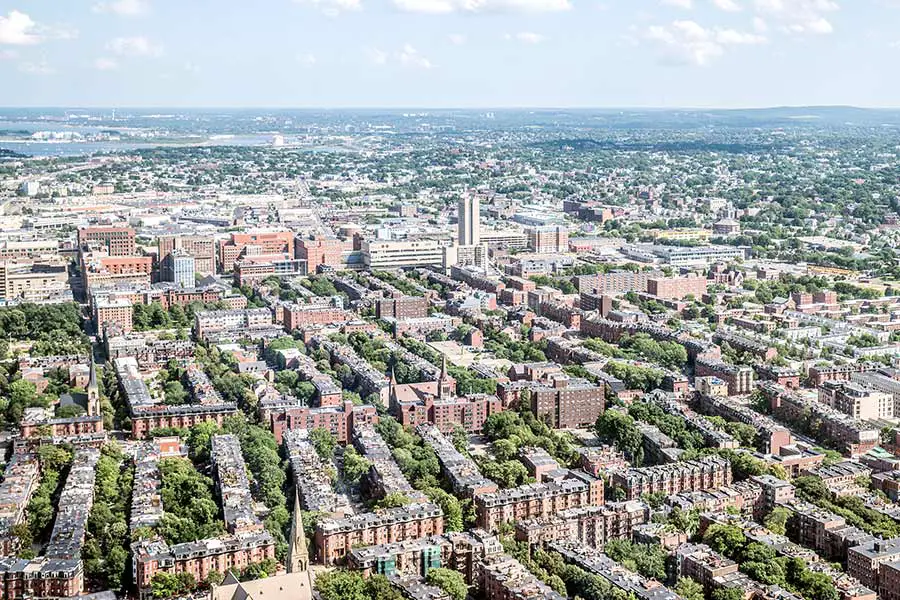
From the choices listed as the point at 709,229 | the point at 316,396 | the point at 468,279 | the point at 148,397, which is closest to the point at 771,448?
the point at 316,396

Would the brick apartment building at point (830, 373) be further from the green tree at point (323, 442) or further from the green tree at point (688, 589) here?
the green tree at point (688, 589)

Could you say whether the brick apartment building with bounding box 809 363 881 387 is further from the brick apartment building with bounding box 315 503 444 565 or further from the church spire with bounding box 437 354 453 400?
the brick apartment building with bounding box 315 503 444 565

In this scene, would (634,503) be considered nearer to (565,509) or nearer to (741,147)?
(565,509)

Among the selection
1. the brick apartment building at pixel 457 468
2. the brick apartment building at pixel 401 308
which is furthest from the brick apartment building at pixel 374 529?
the brick apartment building at pixel 401 308

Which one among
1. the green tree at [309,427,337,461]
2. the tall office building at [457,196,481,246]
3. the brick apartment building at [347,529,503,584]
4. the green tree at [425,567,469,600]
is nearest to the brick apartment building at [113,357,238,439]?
the green tree at [309,427,337,461]

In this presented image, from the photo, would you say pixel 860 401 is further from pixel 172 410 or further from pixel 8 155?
pixel 8 155
